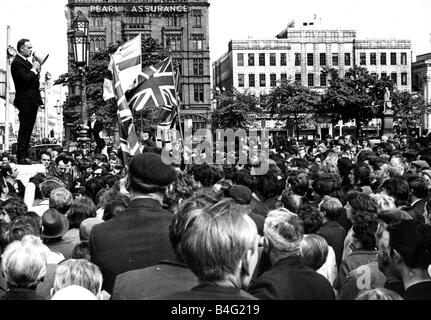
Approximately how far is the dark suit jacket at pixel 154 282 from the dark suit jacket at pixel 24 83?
10162mm

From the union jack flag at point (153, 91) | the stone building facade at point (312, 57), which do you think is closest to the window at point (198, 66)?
the stone building facade at point (312, 57)

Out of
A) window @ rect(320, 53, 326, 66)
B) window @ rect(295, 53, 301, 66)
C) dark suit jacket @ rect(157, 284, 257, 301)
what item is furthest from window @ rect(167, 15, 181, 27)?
dark suit jacket @ rect(157, 284, 257, 301)

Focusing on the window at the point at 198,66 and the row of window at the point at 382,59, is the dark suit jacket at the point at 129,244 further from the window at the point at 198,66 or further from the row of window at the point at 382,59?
the window at the point at 198,66

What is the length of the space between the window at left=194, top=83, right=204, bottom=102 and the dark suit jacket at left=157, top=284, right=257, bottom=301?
313ft

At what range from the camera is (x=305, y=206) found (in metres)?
6.96

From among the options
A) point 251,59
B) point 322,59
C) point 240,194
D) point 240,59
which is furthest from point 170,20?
point 240,194

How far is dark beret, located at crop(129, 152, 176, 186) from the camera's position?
16.9 ft

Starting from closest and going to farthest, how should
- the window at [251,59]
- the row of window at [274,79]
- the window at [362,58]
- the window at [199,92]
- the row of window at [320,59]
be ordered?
1. the row of window at [274,79]
2. the window at [251,59]
3. the row of window at [320,59]
4. the window at [362,58]
5. the window at [199,92]

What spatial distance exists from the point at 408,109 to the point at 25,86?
223 feet

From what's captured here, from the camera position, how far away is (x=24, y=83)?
13.8m

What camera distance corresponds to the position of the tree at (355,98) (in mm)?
68562

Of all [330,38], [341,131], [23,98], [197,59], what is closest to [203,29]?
[197,59]

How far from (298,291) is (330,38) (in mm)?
94316

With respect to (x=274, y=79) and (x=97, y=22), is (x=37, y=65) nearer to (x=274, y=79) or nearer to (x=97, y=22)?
(x=274, y=79)
